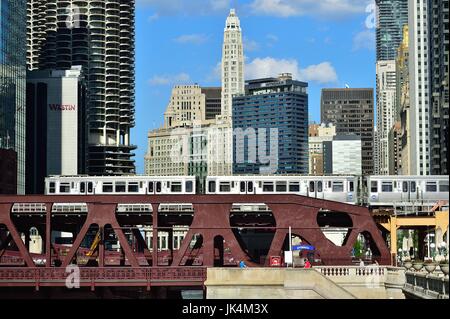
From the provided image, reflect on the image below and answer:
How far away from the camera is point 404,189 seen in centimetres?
9825

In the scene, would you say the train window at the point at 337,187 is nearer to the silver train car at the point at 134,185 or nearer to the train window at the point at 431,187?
the train window at the point at 431,187

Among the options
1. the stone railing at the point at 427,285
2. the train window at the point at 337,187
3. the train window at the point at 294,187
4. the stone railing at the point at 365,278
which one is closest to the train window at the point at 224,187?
the train window at the point at 294,187

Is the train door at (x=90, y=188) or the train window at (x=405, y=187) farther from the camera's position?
the train door at (x=90, y=188)

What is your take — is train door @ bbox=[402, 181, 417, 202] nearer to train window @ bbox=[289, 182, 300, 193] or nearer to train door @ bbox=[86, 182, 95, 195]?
train window @ bbox=[289, 182, 300, 193]

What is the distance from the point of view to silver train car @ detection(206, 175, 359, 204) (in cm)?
9725

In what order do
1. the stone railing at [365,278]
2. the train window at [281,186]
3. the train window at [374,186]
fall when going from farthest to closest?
the train window at [374,186] → the train window at [281,186] → the stone railing at [365,278]

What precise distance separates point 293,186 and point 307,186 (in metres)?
1.24

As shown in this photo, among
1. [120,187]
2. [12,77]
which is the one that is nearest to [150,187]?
[120,187]

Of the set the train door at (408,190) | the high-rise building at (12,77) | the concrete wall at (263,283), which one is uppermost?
the high-rise building at (12,77)

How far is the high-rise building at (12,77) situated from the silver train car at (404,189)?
97.6m

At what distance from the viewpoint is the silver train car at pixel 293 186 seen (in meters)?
97.2

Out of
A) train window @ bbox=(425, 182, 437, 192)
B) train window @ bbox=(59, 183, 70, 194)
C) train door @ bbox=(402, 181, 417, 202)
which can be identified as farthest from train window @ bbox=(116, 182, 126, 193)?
train window @ bbox=(425, 182, 437, 192)

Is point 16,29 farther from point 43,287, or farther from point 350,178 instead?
point 43,287
